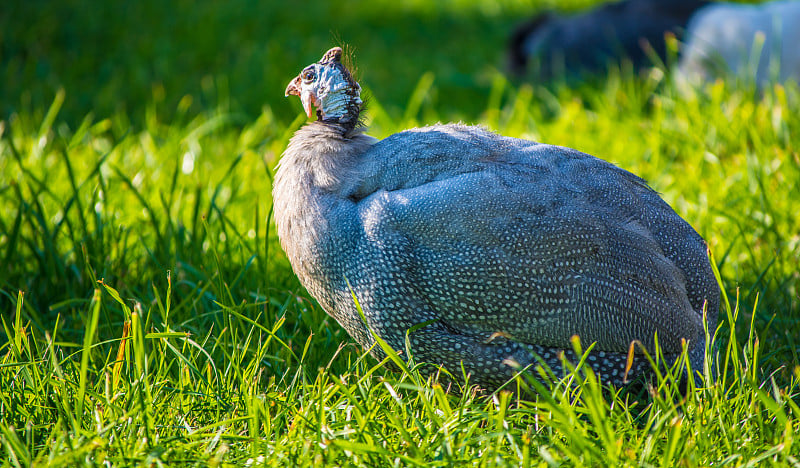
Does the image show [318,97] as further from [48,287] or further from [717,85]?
[717,85]

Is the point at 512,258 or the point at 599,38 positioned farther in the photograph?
the point at 599,38

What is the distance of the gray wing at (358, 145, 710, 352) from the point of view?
2.09 m

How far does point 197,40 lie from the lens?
6926mm

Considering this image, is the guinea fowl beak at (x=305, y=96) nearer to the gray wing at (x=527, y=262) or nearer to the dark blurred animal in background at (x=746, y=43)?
the gray wing at (x=527, y=262)

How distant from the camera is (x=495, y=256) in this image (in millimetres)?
2084

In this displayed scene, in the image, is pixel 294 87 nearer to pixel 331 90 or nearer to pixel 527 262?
pixel 331 90

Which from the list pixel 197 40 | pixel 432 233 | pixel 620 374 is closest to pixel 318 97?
pixel 432 233

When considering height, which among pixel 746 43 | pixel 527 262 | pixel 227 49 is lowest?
pixel 527 262

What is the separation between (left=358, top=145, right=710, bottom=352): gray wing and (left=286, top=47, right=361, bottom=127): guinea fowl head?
441 mm

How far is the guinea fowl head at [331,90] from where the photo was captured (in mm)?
2467

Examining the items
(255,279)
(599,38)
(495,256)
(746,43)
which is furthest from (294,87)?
(599,38)

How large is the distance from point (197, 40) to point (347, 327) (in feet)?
17.4

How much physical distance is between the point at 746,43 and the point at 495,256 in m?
3.99

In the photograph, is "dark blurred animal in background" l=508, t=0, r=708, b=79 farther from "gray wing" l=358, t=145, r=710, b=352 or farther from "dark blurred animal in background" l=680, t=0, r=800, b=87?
"gray wing" l=358, t=145, r=710, b=352
